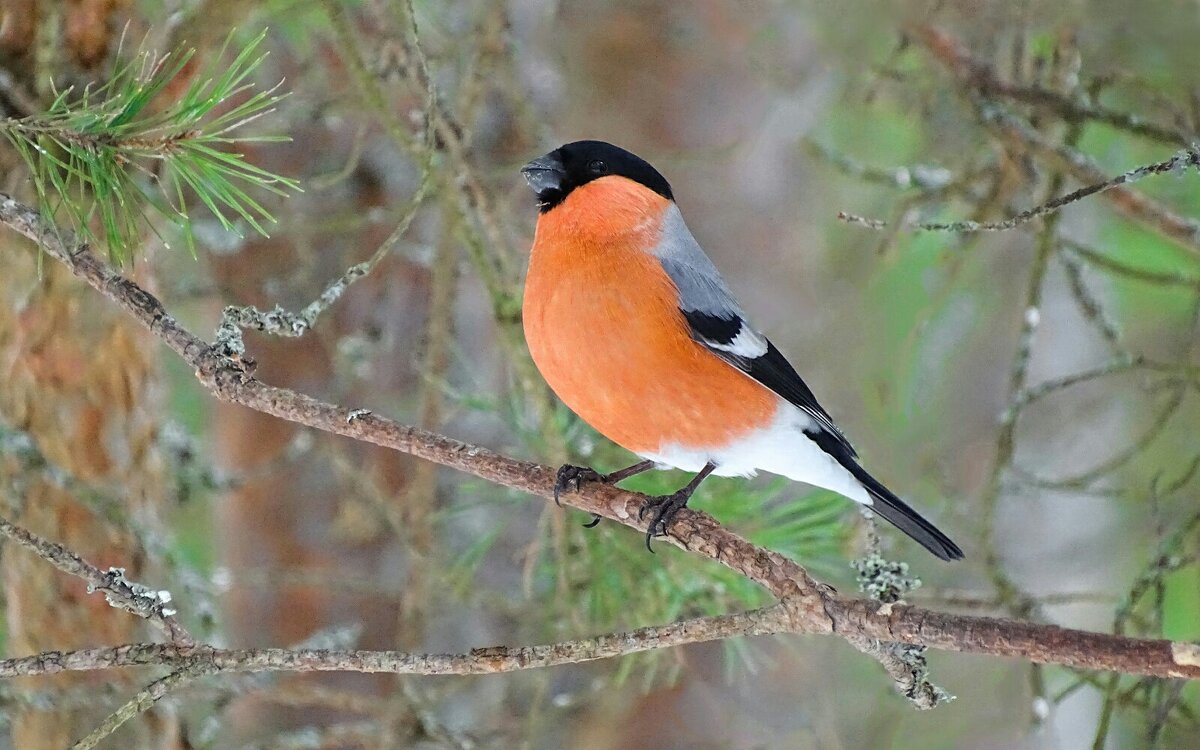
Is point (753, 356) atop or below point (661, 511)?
atop

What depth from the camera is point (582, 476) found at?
204cm

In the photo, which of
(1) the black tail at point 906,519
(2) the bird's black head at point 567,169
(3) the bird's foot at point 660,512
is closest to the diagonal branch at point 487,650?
(3) the bird's foot at point 660,512

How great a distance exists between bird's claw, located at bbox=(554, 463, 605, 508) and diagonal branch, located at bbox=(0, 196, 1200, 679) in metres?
0.08

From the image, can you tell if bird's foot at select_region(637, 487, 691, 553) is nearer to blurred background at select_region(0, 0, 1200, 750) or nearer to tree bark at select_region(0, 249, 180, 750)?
blurred background at select_region(0, 0, 1200, 750)

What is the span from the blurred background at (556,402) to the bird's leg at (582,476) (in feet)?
0.29

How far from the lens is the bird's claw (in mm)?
1727

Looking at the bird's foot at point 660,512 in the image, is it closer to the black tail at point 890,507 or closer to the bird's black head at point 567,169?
the black tail at point 890,507

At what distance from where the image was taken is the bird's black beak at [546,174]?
237 cm

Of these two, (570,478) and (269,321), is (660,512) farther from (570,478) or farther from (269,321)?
(269,321)

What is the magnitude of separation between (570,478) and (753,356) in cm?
59

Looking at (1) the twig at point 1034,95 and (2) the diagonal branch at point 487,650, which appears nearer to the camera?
(2) the diagonal branch at point 487,650

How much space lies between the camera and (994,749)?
15.5 ft

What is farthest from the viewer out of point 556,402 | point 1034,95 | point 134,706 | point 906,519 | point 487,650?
point 556,402

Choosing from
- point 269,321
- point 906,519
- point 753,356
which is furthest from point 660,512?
point 269,321
